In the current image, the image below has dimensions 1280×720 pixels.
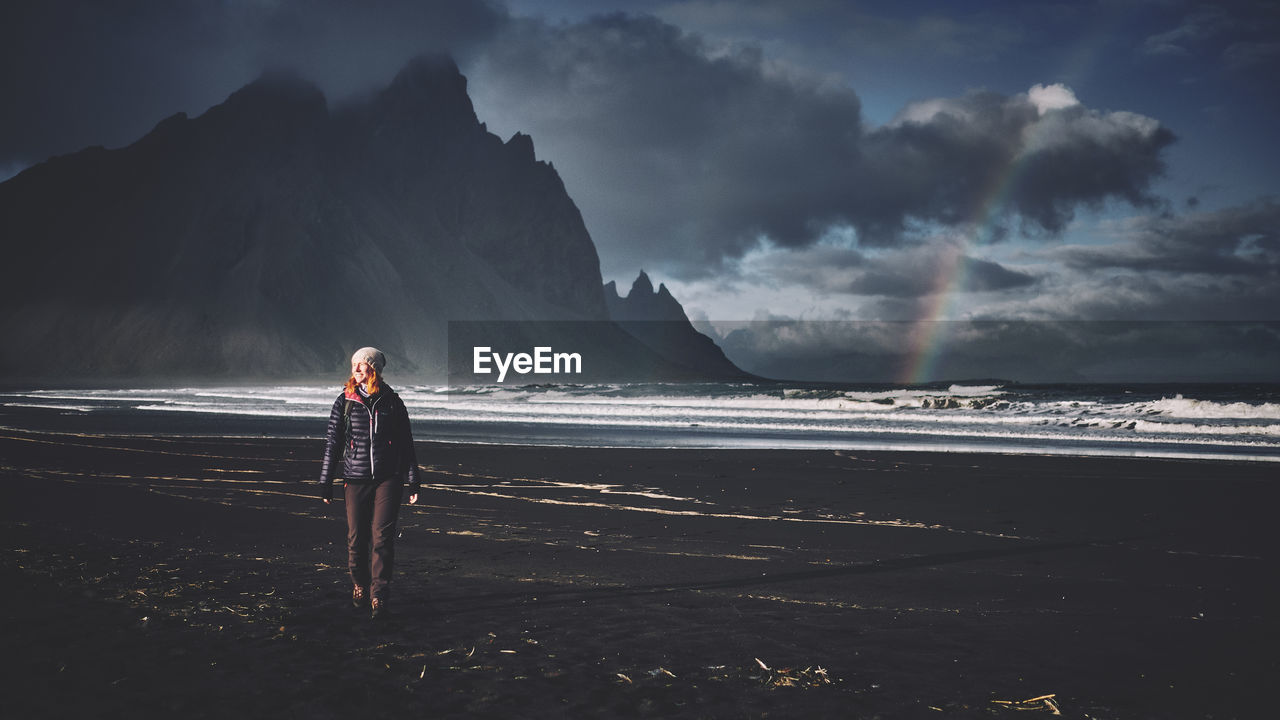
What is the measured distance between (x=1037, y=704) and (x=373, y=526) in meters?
4.80

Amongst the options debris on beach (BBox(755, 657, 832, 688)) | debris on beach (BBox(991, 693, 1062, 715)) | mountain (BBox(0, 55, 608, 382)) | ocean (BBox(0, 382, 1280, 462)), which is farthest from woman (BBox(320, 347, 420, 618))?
mountain (BBox(0, 55, 608, 382))

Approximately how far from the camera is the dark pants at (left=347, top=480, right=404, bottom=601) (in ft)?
22.6

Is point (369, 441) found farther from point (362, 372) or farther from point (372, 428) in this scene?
point (362, 372)

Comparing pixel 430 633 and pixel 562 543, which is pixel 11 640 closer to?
pixel 430 633

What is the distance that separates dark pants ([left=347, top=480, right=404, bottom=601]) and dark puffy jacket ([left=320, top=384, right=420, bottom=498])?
11 cm

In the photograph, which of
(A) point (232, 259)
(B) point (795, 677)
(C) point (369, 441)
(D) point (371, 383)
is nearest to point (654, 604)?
(B) point (795, 677)

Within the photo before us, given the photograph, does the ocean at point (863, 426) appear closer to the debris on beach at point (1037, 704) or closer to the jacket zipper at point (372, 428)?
the jacket zipper at point (372, 428)

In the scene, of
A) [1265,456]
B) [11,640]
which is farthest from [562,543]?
[1265,456]

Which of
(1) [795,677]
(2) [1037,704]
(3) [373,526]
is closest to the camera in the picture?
(2) [1037,704]

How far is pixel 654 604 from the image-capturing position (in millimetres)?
7355

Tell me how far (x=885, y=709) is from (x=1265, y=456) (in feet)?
70.7

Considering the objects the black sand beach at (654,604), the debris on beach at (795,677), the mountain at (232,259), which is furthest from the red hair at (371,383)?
the mountain at (232,259)

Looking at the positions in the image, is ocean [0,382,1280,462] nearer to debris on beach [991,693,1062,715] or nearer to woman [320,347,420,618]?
woman [320,347,420,618]

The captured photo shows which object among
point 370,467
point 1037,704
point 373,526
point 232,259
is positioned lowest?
point 1037,704
